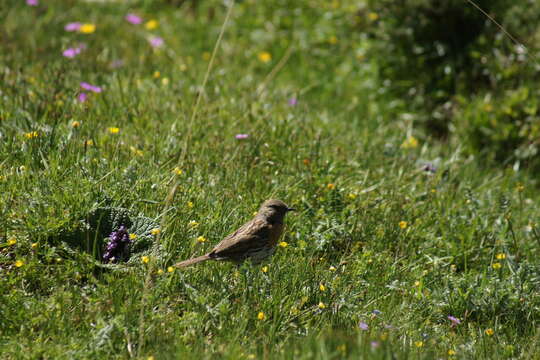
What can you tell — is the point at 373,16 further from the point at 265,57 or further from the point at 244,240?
the point at 244,240

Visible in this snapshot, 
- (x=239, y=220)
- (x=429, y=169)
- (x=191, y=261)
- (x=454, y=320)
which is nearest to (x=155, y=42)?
(x=429, y=169)

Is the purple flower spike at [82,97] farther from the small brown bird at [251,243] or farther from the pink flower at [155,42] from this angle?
the small brown bird at [251,243]

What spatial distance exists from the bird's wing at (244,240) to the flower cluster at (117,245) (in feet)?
1.72

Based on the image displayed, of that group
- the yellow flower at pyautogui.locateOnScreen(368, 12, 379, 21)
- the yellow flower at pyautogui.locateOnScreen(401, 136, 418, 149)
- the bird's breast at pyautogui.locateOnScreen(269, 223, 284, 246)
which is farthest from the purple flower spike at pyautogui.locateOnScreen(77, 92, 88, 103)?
the yellow flower at pyautogui.locateOnScreen(368, 12, 379, 21)

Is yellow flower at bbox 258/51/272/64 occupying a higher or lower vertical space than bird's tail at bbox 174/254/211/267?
lower

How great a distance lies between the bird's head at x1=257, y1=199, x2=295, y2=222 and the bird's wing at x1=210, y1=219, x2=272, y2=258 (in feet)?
0.31

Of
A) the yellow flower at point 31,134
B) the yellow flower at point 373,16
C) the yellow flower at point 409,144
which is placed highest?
the yellow flower at point 31,134

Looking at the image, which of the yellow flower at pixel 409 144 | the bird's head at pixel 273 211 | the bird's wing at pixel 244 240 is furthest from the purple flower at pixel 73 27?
the bird's wing at pixel 244 240

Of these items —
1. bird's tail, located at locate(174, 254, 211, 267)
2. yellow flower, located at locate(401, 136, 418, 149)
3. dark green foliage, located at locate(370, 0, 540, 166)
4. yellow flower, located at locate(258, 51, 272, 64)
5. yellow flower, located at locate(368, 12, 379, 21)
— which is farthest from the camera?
yellow flower, located at locate(258, 51, 272, 64)

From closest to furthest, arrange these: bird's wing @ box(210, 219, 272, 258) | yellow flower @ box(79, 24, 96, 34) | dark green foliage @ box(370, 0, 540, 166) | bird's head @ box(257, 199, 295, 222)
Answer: bird's wing @ box(210, 219, 272, 258), bird's head @ box(257, 199, 295, 222), dark green foliage @ box(370, 0, 540, 166), yellow flower @ box(79, 24, 96, 34)

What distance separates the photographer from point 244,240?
3.97 m

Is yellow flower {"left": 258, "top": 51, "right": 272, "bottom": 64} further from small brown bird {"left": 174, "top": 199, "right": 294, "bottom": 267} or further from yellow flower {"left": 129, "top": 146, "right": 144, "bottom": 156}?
small brown bird {"left": 174, "top": 199, "right": 294, "bottom": 267}

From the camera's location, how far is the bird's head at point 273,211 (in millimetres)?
4164

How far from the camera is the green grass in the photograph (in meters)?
3.49
